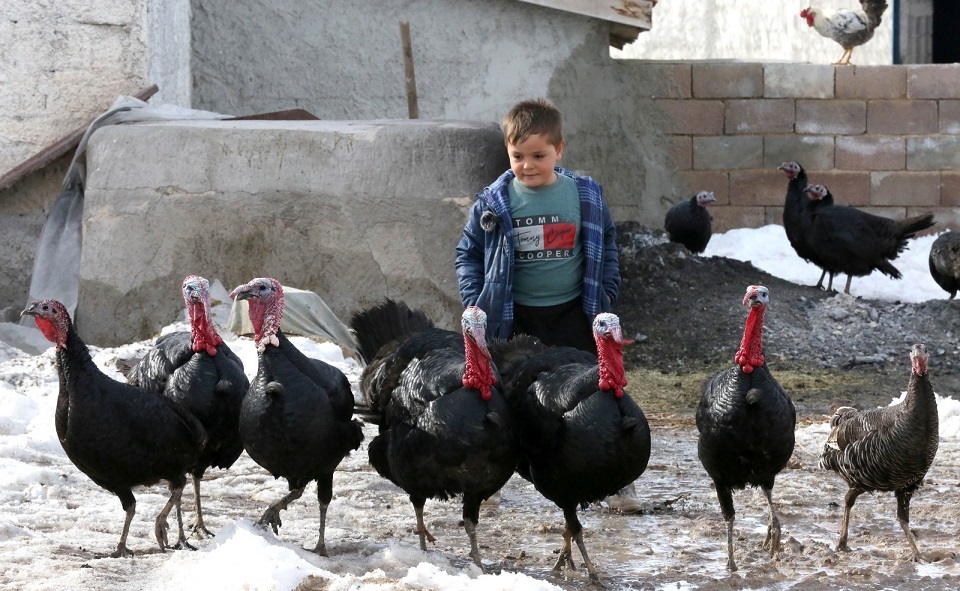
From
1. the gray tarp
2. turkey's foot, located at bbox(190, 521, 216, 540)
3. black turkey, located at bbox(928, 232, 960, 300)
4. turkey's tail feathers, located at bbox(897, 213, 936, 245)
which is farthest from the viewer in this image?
turkey's tail feathers, located at bbox(897, 213, 936, 245)

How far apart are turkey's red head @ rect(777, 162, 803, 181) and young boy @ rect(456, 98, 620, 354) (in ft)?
24.2

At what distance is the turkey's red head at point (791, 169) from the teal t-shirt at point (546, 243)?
24.4 feet

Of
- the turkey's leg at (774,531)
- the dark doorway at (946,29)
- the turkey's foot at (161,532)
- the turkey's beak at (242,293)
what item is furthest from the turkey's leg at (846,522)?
the dark doorway at (946,29)

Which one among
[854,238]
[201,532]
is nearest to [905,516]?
[201,532]

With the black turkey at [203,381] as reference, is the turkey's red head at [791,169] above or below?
above

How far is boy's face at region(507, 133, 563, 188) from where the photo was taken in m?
5.34

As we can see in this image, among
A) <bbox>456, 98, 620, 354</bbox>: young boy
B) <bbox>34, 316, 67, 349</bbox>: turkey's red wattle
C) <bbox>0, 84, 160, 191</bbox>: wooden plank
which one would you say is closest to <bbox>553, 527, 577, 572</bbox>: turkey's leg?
<bbox>456, 98, 620, 354</bbox>: young boy

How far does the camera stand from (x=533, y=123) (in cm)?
531

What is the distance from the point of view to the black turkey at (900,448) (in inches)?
195

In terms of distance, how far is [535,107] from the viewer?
5.38 meters

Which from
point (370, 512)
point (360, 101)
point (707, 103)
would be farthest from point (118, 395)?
point (707, 103)

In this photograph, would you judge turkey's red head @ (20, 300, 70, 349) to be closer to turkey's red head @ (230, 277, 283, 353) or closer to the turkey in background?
turkey's red head @ (230, 277, 283, 353)

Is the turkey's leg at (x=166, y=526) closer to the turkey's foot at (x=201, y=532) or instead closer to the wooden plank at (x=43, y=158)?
the turkey's foot at (x=201, y=532)

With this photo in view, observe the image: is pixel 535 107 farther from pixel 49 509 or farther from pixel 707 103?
pixel 707 103
